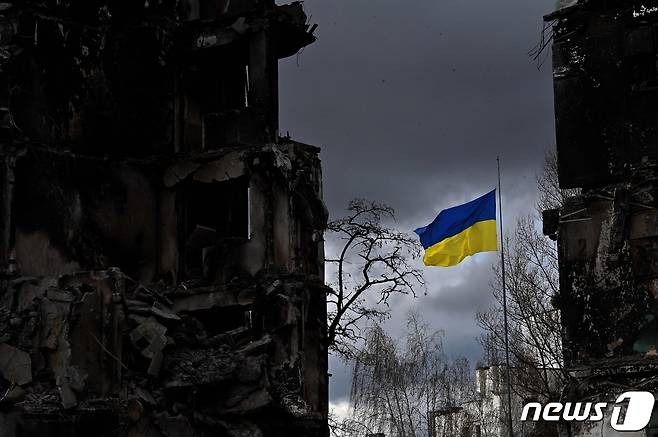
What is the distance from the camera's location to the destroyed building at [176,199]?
2145 centimetres

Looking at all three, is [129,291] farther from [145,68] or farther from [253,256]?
[145,68]

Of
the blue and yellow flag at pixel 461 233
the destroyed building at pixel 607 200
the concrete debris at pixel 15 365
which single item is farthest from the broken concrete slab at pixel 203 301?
the destroyed building at pixel 607 200

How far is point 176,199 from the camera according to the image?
2695cm

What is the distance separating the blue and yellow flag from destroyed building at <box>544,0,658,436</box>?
6.70 ft

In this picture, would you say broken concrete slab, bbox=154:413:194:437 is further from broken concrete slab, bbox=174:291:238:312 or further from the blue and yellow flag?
the blue and yellow flag

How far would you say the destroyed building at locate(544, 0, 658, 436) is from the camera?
2267 centimetres

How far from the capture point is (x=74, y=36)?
26219 millimetres

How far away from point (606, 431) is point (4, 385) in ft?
38.2

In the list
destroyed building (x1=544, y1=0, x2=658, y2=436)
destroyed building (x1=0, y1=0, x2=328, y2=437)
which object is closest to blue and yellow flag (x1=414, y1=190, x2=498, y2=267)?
destroyed building (x1=544, y1=0, x2=658, y2=436)

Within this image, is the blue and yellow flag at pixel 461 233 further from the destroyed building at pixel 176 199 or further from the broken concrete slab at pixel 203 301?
the broken concrete slab at pixel 203 301

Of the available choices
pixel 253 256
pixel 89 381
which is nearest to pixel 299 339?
pixel 253 256

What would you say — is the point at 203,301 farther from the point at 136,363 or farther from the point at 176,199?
the point at 136,363

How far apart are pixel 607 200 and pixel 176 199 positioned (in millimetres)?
10129

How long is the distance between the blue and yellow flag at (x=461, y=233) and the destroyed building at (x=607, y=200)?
2043mm
